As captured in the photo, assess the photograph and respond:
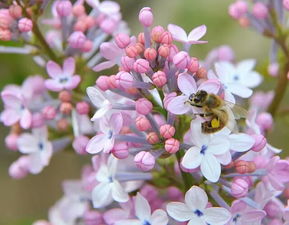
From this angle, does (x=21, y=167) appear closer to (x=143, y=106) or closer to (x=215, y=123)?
(x=143, y=106)

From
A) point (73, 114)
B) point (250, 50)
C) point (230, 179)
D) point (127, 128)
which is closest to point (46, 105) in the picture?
point (73, 114)

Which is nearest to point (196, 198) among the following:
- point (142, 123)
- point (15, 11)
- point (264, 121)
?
point (142, 123)

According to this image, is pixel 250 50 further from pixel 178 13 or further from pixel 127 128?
pixel 127 128

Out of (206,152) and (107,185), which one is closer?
(206,152)

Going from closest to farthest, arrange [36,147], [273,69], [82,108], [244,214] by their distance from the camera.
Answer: [244,214]
[82,108]
[36,147]
[273,69]

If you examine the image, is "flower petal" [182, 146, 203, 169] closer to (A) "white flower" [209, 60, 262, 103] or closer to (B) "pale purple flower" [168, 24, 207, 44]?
(A) "white flower" [209, 60, 262, 103]

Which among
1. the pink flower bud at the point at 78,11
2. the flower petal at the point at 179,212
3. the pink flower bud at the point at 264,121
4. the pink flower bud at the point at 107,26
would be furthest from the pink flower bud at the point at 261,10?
the flower petal at the point at 179,212

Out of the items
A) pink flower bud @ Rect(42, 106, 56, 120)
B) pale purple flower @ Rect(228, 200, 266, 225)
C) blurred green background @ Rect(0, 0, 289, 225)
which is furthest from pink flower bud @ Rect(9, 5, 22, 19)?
blurred green background @ Rect(0, 0, 289, 225)

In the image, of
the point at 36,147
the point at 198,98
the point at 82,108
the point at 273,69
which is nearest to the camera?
the point at 198,98
